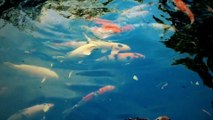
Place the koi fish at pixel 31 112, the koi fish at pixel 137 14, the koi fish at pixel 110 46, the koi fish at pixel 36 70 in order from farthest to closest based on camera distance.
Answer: the koi fish at pixel 137 14, the koi fish at pixel 110 46, the koi fish at pixel 36 70, the koi fish at pixel 31 112

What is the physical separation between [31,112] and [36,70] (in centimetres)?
98

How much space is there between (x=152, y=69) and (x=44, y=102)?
2.29m

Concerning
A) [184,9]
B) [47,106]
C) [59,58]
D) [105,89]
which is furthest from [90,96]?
[184,9]

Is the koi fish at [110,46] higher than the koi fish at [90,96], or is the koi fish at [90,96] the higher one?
the koi fish at [110,46]

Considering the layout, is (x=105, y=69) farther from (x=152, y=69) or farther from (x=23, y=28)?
(x=23, y=28)

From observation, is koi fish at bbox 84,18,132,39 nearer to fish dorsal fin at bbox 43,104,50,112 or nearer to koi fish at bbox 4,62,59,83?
koi fish at bbox 4,62,59,83

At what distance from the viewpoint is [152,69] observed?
20.6 ft

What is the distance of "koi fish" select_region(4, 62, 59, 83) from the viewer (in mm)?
6051

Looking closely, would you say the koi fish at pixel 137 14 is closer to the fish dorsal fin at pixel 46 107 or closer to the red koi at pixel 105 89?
the red koi at pixel 105 89

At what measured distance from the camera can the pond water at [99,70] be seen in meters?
5.64

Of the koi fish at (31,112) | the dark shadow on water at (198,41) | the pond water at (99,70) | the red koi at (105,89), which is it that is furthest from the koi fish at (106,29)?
the koi fish at (31,112)

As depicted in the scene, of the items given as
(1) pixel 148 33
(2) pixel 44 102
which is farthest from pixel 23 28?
(1) pixel 148 33

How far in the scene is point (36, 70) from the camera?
6.09 metres

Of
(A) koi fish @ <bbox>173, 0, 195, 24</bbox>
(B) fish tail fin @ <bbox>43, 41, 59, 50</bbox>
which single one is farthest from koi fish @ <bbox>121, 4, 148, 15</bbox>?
(B) fish tail fin @ <bbox>43, 41, 59, 50</bbox>
